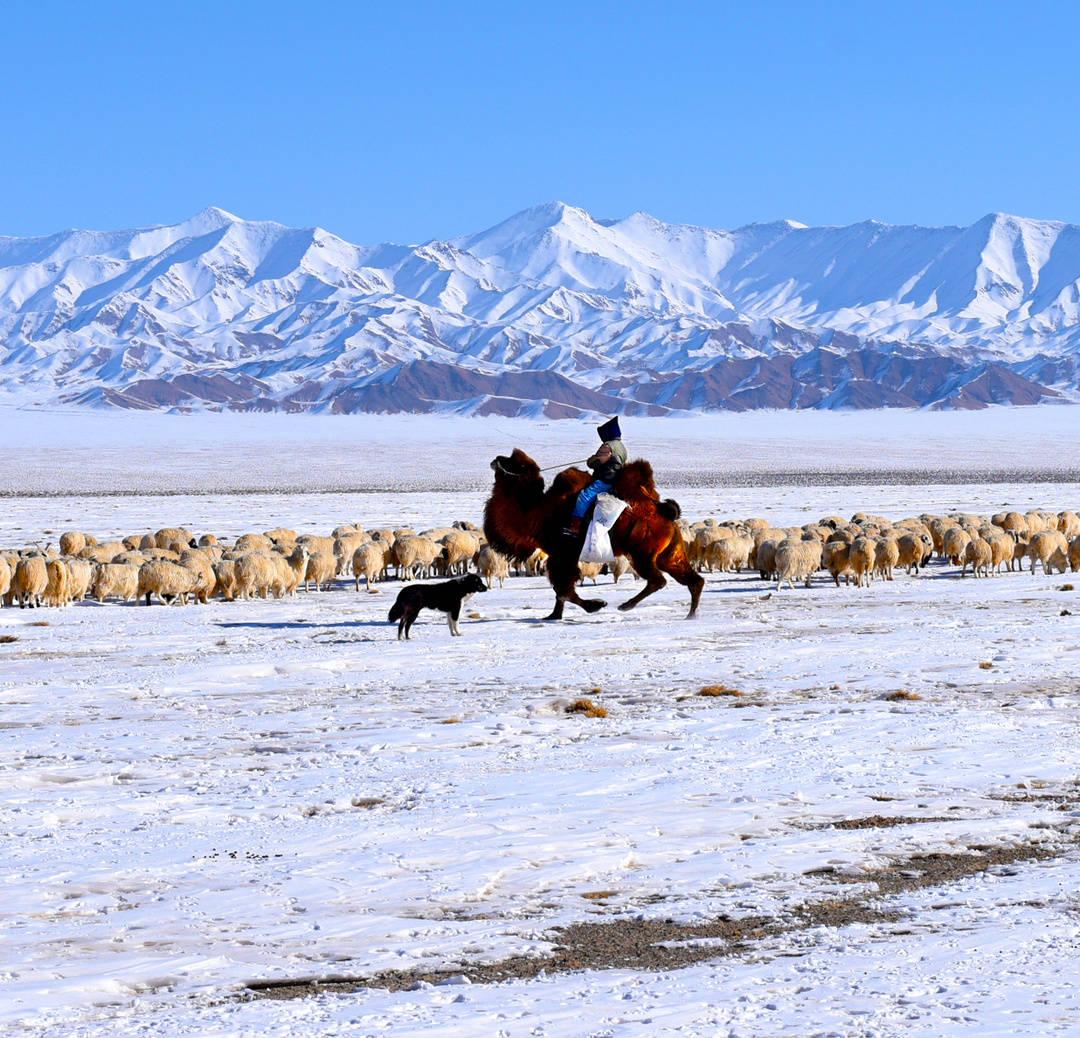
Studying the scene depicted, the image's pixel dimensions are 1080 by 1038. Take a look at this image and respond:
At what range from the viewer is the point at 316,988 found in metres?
5.08

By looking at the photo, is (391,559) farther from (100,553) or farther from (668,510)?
(668,510)

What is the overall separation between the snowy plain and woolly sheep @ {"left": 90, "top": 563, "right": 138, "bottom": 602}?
6.87ft

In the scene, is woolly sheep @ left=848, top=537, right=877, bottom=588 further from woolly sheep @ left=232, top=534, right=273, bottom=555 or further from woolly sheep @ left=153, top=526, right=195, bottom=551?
woolly sheep @ left=153, top=526, right=195, bottom=551

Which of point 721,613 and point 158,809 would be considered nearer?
point 158,809

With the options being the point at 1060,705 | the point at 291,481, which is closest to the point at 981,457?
the point at 291,481

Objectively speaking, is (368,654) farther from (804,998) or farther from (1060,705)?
(804,998)

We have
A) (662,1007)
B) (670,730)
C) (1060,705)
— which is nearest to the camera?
(662,1007)

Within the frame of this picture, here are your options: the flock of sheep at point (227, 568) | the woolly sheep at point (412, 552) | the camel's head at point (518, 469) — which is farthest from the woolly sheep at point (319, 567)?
the camel's head at point (518, 469)

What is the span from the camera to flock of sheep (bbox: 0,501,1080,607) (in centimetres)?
1889

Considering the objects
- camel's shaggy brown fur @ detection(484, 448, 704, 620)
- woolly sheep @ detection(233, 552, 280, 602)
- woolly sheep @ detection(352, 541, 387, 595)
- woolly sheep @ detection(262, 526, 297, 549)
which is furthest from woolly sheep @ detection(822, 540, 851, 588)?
woolly sheep @ detection(262, 526, 297, 549)

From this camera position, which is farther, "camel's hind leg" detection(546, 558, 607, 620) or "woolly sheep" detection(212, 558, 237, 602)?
"woolly sheep" detection(212, 558, 237, 602)

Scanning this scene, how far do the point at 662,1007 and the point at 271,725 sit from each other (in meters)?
5.36

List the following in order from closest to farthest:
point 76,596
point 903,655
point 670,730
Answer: point 670,730 < point 903,655 < point 76,596

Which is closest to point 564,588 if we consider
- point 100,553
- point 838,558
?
point 838,558
